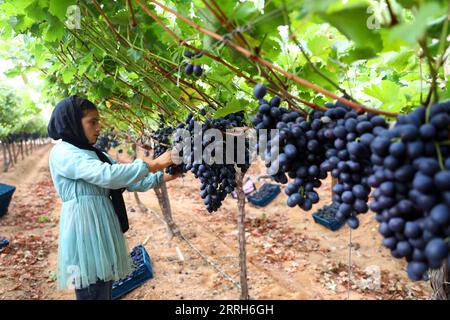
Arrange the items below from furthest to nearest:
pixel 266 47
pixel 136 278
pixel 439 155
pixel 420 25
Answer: pixel 136 278 → pixel 266 47 → pixel 439 155 → pixel 420 25

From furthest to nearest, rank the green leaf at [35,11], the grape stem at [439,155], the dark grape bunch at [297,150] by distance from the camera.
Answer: the green leaf at [35,11], the dark grape bunch at [297,150], the grape stem at [439,155]

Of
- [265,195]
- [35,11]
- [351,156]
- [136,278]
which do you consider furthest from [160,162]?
[265,195]

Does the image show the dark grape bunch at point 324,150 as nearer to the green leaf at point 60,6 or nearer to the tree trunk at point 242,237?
the green leaf at point 60,6

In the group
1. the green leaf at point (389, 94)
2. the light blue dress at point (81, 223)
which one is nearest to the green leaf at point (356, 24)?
the green leaf at point (389, 94)

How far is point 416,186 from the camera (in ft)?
2.44

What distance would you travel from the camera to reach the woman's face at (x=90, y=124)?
2.63m

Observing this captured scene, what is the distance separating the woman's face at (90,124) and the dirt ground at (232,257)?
2.99 meters

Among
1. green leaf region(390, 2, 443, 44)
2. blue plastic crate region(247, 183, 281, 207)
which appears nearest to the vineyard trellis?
green leaf region(390, 2, 443, 44)

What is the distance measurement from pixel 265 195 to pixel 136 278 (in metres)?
5.26

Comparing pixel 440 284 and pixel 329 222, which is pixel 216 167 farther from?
pixel 329 222

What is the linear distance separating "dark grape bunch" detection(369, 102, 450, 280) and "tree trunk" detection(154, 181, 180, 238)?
17.9 ft
